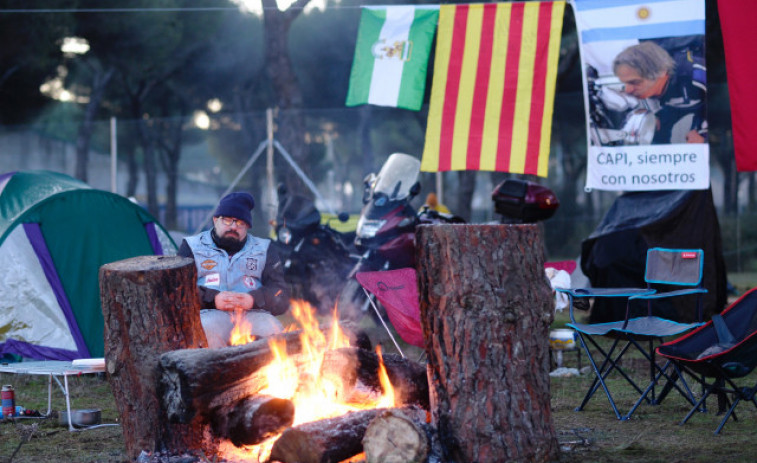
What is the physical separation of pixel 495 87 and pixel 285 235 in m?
2.45

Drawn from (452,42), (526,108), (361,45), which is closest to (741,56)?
(526,108)

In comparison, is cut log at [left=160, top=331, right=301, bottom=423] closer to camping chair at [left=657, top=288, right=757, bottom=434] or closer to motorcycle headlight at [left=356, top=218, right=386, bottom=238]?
camping chair at [left=657, top=288, right=757, bottom=434]

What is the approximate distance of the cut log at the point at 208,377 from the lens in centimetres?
381

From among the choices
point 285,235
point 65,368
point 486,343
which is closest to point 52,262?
point 65,368

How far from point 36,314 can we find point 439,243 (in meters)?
4.11

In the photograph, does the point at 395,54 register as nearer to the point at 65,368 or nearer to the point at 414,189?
the point at 414,189

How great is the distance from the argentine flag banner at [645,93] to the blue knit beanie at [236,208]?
151 inches

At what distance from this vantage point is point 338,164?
1348 centimetres

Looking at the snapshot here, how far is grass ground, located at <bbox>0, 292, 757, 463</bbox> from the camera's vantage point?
164 inches

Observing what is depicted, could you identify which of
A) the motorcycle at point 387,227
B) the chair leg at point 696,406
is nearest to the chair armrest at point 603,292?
the chair leg at point 696,406

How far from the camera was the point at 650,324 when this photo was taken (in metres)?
5.45

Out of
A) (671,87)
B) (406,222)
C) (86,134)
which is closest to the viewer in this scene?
(406,222)

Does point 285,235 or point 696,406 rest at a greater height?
point 285,235

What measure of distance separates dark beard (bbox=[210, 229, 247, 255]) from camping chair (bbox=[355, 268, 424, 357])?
905mm
